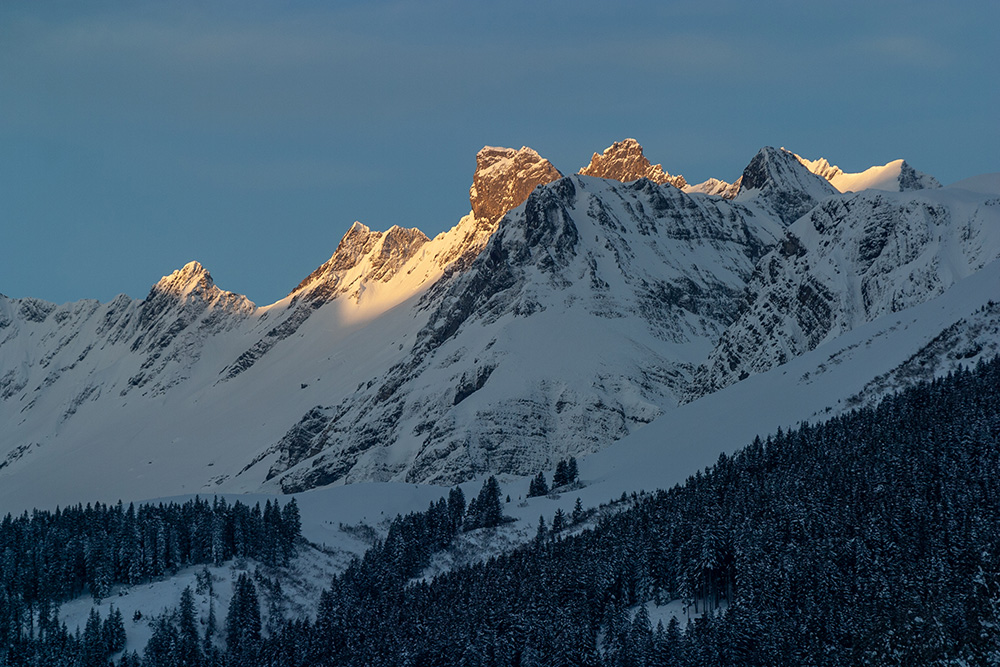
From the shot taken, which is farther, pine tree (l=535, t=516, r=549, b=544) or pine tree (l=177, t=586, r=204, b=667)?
pine tree (l=535, t=516, r=549, b=544)

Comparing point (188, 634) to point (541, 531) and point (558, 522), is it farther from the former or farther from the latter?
point (558, 522)

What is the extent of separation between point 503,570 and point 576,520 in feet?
119

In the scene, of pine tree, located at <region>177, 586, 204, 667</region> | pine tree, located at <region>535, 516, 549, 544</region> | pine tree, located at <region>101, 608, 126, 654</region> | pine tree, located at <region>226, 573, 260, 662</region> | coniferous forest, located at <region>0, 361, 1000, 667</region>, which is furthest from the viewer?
pine tree, located at <region>535, 516, 549, 544</region>

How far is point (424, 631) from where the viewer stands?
14200cm

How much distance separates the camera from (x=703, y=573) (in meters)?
139

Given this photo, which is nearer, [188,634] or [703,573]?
[703,573]

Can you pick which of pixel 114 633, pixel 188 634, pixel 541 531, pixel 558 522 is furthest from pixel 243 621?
Result: pixel 558 522

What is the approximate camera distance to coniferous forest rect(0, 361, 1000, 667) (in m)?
117

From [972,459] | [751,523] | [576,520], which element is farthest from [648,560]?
[576,520]

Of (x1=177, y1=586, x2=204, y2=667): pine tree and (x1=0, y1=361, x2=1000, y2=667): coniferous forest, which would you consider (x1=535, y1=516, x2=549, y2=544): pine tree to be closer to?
(x1=0, y1=361, x2=1000, y2=667): coniferous forest

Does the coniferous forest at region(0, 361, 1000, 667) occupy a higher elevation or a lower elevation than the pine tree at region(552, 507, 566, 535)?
lower

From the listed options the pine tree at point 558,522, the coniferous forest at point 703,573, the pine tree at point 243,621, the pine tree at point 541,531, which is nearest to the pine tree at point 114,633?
the coniferous forest at point 703,573

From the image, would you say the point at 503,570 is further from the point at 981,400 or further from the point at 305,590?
the point at 981,400

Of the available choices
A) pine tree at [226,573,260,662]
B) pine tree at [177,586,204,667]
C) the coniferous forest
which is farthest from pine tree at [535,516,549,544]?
pine tree at [177,586,204,667]
